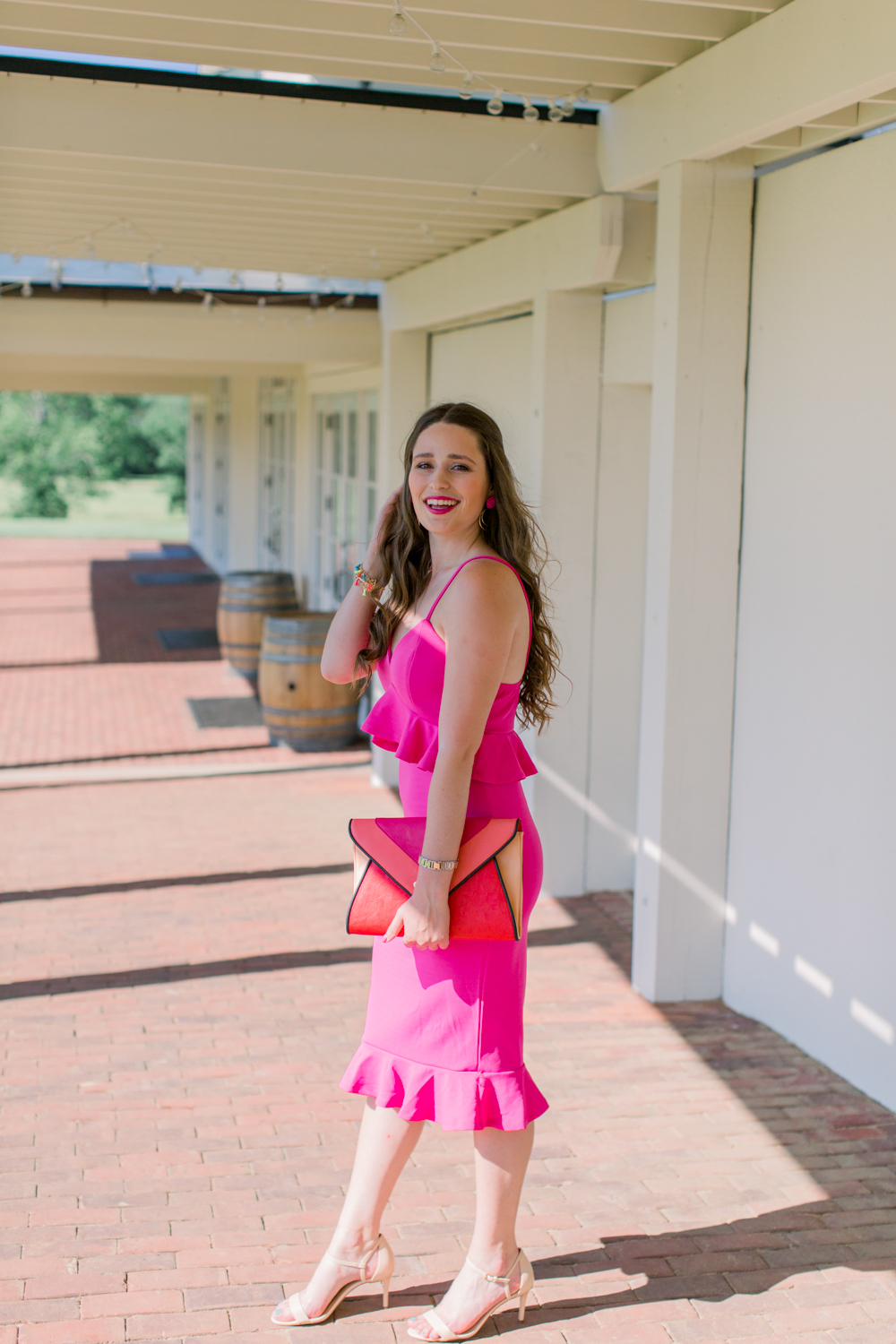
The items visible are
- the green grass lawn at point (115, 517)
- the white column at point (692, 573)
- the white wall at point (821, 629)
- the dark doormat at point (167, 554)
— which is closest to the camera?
the white wall at point (821, 629)

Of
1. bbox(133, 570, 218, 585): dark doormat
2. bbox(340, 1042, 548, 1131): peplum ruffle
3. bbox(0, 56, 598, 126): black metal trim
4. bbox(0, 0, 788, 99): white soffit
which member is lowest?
bbox(133, 570, 218, 585): dark doormat

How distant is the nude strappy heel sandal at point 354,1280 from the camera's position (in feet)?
8.34

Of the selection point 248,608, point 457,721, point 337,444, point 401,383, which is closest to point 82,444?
point 337,444

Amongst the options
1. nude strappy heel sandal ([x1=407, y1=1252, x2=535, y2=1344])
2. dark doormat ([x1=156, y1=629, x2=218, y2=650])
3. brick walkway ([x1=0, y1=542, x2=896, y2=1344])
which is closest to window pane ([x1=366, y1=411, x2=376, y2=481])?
dark doormat ([x1=156, y1=629, x2=218, y2=650])

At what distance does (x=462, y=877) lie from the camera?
92.6 inches

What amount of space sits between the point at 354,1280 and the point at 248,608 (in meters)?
8.71

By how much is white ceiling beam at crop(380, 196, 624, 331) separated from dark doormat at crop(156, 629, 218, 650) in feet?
21.0

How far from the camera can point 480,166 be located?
4.81 meters

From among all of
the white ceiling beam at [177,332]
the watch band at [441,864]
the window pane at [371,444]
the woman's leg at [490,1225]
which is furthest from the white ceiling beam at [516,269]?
the woman's leg at [490,1225]

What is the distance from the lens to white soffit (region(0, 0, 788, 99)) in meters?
3.45

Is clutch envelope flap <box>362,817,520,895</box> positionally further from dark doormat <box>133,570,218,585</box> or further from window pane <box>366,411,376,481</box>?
dark doormat <box>133,570,218,585</box>

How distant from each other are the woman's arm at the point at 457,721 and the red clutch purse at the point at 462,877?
3 centimetres

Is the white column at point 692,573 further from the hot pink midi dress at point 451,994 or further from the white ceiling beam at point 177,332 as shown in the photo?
the white ceiling beam at point 177,332

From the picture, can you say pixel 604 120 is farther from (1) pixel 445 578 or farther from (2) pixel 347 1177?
(2) pixel 347 1177
